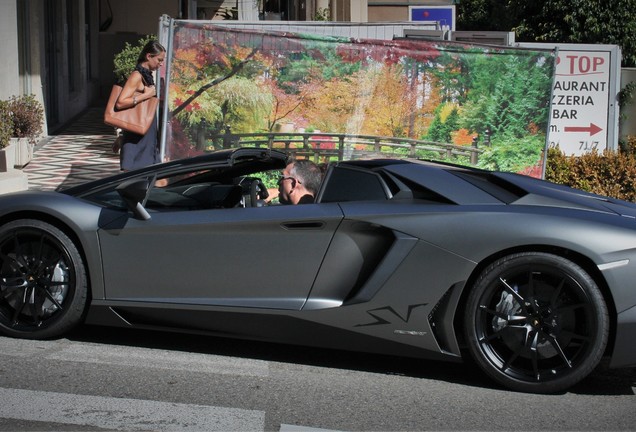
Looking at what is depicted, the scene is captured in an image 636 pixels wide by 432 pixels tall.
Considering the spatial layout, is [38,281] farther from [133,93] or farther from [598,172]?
[598,172]

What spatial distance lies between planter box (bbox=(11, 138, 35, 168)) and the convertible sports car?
7.65 metres

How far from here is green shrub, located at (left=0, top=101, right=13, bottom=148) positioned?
38.9 feet

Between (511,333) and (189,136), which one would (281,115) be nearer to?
(189,136)

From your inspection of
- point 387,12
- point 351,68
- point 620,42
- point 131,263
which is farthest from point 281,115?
point 387,12

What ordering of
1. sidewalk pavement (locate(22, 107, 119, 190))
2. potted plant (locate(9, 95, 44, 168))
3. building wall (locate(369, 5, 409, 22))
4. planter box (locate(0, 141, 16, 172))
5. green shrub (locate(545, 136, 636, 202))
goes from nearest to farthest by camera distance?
green shrub (locate(545, 136, 636, 202)), planter box (locate(0, 141, 16, 172)), sidewalk pavement (locate(22, 107, 119, 190)), potted plant (locate(9, 95, 44, 168)), building wall (locate(369, 5, 409, 22))

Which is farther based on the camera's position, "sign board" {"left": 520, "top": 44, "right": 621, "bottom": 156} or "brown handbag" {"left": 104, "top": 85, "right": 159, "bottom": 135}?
"sign board" {"left": 520, "top": 44, "right": 621, "bottom": 156}

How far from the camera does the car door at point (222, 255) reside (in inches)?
205

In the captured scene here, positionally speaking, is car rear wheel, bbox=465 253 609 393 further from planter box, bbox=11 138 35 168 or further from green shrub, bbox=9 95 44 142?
green shrub, bbox=9 95 44 142

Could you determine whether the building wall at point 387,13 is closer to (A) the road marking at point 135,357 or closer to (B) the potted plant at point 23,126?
(B) the potted plant at point 23,126

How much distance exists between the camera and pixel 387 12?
29.5 m

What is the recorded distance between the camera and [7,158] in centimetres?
1141

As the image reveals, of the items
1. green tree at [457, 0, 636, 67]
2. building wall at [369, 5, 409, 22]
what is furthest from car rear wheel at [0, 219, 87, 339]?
building wall at [369, 5, 409, 22]

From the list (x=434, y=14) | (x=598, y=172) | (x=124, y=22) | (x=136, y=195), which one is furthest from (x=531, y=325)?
(x=124, y=22)

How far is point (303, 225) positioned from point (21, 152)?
29.1ft
